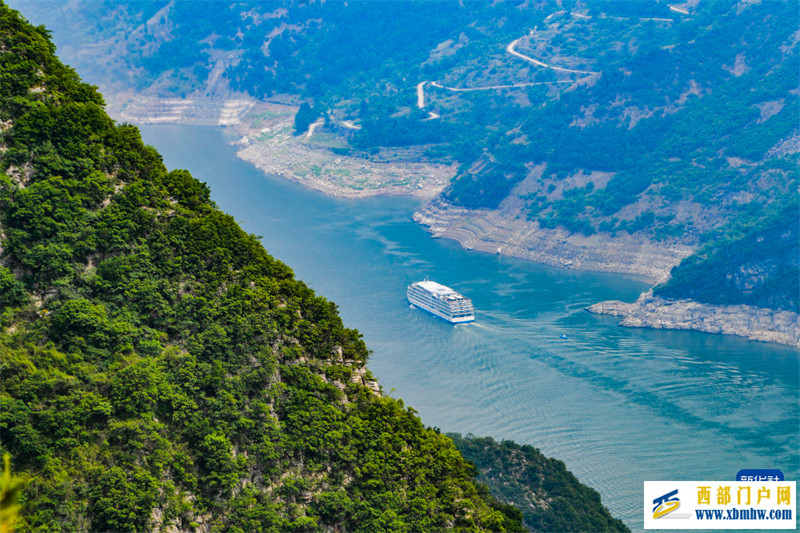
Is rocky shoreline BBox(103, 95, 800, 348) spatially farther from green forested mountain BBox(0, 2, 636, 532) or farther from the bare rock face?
green forested mountain BBox(0, 2, 636, 532)

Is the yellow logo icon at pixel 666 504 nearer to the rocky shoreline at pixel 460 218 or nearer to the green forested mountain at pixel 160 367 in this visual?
the green forested mountain at pixel 160 367

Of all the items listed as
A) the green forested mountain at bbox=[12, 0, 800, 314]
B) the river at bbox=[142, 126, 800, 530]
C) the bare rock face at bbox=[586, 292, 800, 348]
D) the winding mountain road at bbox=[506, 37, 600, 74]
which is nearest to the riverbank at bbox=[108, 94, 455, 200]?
the green forested mountain at bbox=[12, 0, 800, 314]

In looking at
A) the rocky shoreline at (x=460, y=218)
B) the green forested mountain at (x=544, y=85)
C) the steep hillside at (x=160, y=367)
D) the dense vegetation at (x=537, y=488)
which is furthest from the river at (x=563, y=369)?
the steep hillside at (x=160, y=367)

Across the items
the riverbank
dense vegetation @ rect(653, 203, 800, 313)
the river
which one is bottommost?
the river

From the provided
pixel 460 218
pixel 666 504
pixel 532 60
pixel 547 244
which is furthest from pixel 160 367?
pixel 532 60

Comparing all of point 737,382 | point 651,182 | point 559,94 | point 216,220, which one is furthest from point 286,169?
point 216,220

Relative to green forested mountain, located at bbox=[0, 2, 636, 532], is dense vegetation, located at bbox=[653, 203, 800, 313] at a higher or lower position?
higher
